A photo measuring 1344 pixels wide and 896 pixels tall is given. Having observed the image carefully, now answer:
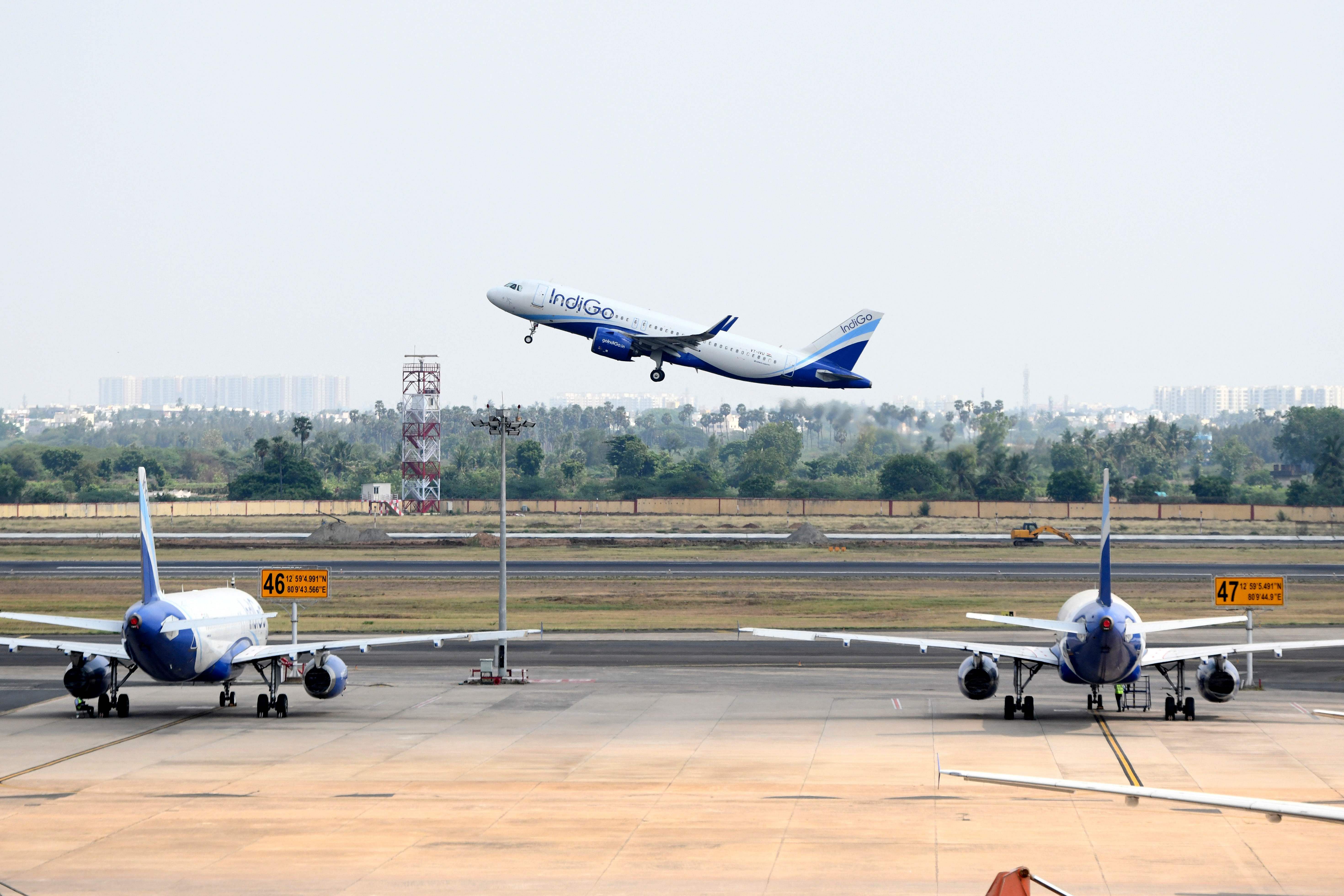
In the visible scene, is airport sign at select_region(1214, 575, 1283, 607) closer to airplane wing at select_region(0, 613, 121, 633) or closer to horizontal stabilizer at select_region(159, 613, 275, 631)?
horizontal stabilizer at select_region(159, 613, 275, 631)

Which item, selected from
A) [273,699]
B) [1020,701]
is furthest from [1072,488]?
[273,699]

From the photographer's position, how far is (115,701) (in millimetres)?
47062

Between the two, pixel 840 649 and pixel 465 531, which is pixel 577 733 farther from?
pixel 465 531

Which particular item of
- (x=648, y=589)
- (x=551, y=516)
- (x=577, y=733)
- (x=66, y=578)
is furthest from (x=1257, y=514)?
(x=577, y=733)

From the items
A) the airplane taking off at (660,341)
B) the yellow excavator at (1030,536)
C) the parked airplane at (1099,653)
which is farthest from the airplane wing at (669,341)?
the yellow excavator at (1030,536)

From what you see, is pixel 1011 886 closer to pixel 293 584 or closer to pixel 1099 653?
pixel 1099 653

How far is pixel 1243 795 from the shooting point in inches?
1314

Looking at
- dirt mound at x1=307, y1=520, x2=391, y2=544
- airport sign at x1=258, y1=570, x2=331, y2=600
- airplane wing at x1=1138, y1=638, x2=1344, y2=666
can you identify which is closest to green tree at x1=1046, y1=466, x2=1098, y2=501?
dirt mound at x1=307, y1=520, x2=391, y2=544

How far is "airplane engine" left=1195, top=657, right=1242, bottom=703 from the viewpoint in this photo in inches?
1790

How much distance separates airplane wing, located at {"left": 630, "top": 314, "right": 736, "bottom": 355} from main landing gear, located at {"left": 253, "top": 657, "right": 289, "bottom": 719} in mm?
24288

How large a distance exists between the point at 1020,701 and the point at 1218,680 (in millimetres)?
6498

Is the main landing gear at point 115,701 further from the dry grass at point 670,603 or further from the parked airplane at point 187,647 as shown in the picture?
the dry grass at point 670,603

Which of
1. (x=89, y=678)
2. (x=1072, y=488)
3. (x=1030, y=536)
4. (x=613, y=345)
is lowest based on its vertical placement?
(x=89, y=678)

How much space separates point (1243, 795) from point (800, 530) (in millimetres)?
107127
